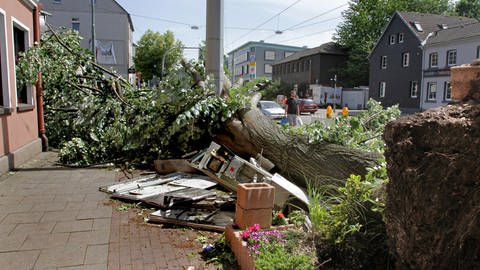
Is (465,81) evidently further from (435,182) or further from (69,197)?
(69,197)

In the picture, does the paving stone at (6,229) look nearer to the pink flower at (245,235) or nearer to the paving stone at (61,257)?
the paving stone at (61,257)

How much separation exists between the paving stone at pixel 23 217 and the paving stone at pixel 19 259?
918 millimetres

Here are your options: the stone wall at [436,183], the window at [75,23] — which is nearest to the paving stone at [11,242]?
the stone wall at [436,183]

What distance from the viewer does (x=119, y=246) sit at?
3721 mm

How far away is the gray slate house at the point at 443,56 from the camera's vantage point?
31378mm


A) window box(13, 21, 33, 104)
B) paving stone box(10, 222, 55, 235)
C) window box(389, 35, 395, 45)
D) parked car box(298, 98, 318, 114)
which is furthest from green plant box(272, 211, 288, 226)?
window box(389, 35, 395, 45)

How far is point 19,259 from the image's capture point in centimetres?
337

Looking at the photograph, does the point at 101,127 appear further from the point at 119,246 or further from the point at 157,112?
the point at 119,246

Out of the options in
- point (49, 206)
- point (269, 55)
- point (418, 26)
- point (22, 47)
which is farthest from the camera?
point (269, 55)

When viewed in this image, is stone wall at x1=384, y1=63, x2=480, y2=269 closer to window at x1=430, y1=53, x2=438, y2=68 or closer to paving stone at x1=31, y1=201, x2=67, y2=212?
paving stone at x1=31, y1=201, x2=67, y2=212

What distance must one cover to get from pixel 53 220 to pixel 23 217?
391 mm

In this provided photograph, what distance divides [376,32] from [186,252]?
187 ft

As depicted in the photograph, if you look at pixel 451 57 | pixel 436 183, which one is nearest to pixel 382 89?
pixel 451 57

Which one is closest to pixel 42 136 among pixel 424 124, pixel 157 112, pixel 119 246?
pixel 157 112
